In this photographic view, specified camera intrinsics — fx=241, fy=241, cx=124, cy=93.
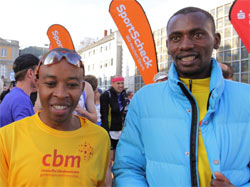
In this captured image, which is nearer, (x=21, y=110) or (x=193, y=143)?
(x=193, y=143)

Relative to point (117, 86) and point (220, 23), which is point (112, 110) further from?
point (220, 23)

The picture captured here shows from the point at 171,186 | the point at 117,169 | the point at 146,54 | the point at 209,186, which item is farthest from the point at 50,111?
the point at 146,54

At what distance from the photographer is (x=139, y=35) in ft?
16.9

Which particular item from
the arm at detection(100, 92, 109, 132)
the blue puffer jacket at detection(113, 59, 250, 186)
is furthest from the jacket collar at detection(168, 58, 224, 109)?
the arm at detection(100, 92, 109, 132)

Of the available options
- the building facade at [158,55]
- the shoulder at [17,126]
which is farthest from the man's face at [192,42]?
the building facade at [158,55]

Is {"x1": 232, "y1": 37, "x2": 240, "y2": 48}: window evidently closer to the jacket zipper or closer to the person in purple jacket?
the person in purple jacket

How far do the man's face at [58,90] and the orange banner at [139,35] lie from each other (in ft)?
11.9

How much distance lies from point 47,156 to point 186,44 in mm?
1078

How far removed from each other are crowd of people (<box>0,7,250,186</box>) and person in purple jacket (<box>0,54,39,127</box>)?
29.6 inches

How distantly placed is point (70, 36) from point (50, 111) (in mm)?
6410

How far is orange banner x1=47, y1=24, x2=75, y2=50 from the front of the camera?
747 centimetres

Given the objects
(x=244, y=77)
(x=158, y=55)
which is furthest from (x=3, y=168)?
(x=158, y=55)

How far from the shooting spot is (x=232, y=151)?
131cm

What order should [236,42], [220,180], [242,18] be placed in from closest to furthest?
1. [220,180]
2. [242,18]
3. [236,42]
